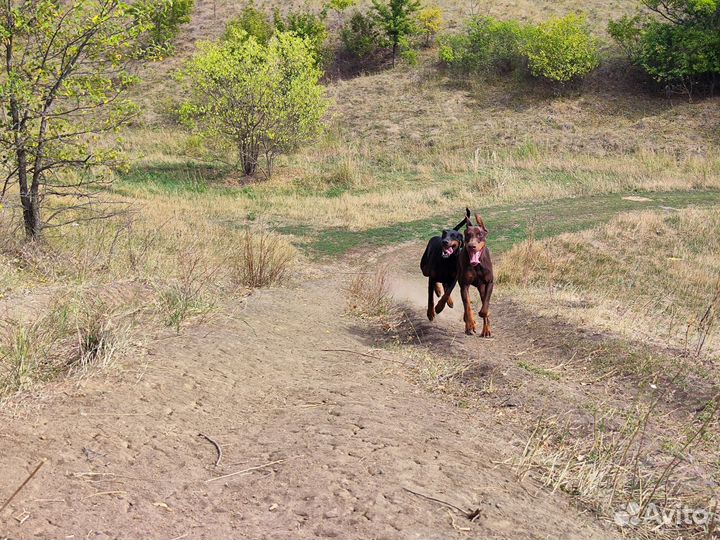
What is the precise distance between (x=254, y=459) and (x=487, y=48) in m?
37.1

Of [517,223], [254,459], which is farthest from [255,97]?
[254,459]

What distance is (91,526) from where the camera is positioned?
3270 mm

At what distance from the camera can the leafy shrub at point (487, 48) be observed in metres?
37.4

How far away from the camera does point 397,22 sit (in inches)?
1598

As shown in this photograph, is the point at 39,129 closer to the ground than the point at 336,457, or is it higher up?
higher up

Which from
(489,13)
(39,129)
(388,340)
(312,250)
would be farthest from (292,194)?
(489,13)

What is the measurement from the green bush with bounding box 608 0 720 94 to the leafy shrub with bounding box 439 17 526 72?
6.07 metres

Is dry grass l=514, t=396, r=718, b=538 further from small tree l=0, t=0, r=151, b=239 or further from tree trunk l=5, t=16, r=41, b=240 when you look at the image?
tree trunk l=5, t=16, r=41, b=240

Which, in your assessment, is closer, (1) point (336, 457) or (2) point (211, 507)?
(2) point (211, 507)

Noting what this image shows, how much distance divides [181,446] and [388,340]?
412 cm

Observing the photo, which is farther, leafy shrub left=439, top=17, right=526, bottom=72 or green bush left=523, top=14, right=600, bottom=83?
leafy shrub left=439, top=17, right=526, bottom=72

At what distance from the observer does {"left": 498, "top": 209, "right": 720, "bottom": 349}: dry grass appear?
345 inches

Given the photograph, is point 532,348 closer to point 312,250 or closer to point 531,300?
point 531,300

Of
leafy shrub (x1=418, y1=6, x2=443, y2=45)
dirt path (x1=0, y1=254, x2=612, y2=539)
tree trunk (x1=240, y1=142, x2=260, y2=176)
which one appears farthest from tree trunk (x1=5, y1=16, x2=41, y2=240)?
leafy shrub (x1=418, y1=6, x2=443, y2=45)
